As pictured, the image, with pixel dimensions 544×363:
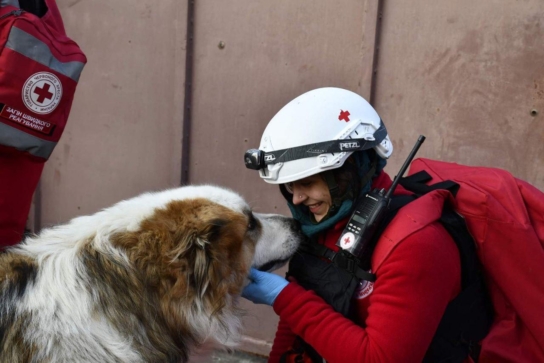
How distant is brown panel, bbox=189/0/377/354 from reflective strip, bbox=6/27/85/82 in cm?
187

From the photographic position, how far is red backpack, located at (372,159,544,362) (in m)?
2.19

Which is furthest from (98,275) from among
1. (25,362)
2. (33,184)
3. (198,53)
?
(198,53)

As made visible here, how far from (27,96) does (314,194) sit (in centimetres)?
138

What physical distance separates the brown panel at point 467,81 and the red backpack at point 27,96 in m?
2.22

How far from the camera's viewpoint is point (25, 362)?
203 centimetres

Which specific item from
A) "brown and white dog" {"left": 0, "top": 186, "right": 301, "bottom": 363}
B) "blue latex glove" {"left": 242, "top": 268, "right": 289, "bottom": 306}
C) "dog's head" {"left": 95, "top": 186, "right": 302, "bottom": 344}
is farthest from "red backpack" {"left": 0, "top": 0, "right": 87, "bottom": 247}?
"blue latex glove" {"left": 242, "top": 268, "right": 289, "bottom": 306}

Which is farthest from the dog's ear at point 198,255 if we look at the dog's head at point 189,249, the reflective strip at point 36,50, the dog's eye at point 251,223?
the reflective strip at point 36,50

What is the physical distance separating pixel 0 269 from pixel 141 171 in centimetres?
279

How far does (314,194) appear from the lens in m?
2.59

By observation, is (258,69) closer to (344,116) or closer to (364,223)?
(344,116)

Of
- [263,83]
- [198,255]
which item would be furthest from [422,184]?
[263,83]

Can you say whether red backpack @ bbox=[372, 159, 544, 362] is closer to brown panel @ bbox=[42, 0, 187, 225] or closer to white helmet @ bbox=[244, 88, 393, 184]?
white helmet @ bbox=[244, 88, 393, 184]

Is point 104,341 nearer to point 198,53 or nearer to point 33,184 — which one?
point 33,184

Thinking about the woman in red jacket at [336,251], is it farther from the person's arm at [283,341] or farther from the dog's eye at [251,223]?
the dog's eye at [251,223]
